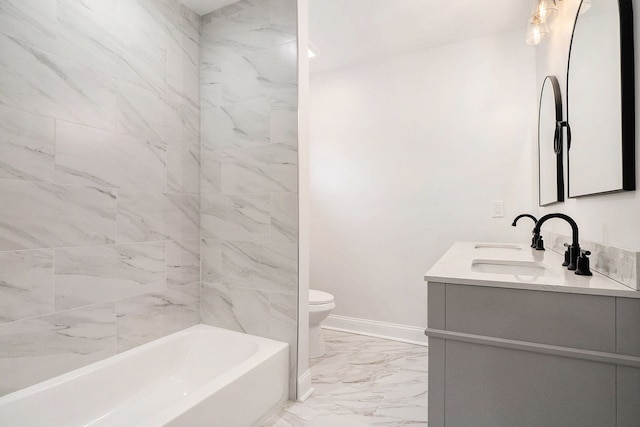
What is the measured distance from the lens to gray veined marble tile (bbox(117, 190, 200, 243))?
176cm

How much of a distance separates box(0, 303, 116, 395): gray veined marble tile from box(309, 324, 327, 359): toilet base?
1275 mm

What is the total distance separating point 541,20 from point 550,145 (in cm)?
71

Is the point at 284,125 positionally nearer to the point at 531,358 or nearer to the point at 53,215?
the point at 53,215

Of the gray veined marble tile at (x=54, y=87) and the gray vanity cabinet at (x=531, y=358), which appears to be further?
the gray veined marble tile at (x=54, y=87)

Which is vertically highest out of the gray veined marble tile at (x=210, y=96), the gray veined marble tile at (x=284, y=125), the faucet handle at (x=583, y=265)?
the gray veined marble tile at (x=210, y=96)

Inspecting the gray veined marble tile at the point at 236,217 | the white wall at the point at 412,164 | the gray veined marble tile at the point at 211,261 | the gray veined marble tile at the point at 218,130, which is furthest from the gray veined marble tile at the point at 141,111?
the white wall at the point at 412,164

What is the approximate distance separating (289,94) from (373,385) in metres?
1.84

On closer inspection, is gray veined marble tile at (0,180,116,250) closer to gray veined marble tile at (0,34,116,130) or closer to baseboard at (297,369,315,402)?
gray veined marble tile at (0,34,116,130)

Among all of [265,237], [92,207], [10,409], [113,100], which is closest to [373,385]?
[265,237]

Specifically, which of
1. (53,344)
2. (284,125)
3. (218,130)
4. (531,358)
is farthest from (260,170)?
(531,358)

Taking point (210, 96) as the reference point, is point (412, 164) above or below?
below

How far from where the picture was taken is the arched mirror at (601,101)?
1.07 meters

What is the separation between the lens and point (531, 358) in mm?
1084

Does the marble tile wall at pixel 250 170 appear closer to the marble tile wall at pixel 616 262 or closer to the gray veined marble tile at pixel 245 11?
the gray veined marble tile at pixel 245 11
